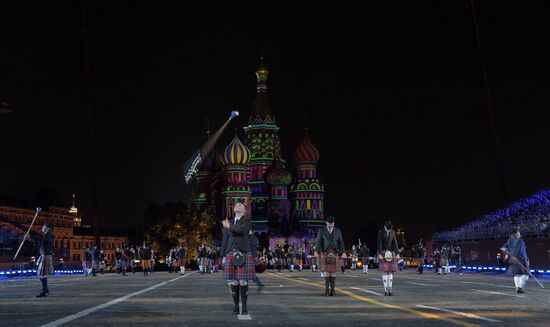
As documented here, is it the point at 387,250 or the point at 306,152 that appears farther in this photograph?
the point at 306,152

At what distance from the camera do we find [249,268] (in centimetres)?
1288

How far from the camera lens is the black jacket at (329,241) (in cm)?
1914

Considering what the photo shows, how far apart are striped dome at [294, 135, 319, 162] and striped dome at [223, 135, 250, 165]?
15596 mm

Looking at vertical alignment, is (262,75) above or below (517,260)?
above

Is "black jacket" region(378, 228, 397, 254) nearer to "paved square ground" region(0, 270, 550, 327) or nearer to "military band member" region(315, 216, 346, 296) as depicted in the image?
"military band member" region(315, 216, 346, 296)

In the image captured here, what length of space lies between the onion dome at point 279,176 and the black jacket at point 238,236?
128 metres

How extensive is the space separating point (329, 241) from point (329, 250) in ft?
0.76

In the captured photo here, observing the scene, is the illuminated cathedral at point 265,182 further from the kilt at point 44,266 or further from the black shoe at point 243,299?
the black shoe at point 243,299

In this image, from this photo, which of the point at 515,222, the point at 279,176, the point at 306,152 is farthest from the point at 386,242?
the point at 306,152

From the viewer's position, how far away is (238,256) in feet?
42.0

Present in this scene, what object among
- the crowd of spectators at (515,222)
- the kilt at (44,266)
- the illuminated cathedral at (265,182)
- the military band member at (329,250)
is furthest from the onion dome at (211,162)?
the military band member at (329,250)

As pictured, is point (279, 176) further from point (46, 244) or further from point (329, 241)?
point (329, 241)

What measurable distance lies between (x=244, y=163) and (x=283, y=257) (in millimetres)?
72848

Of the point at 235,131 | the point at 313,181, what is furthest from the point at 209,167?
the point at 313,181
